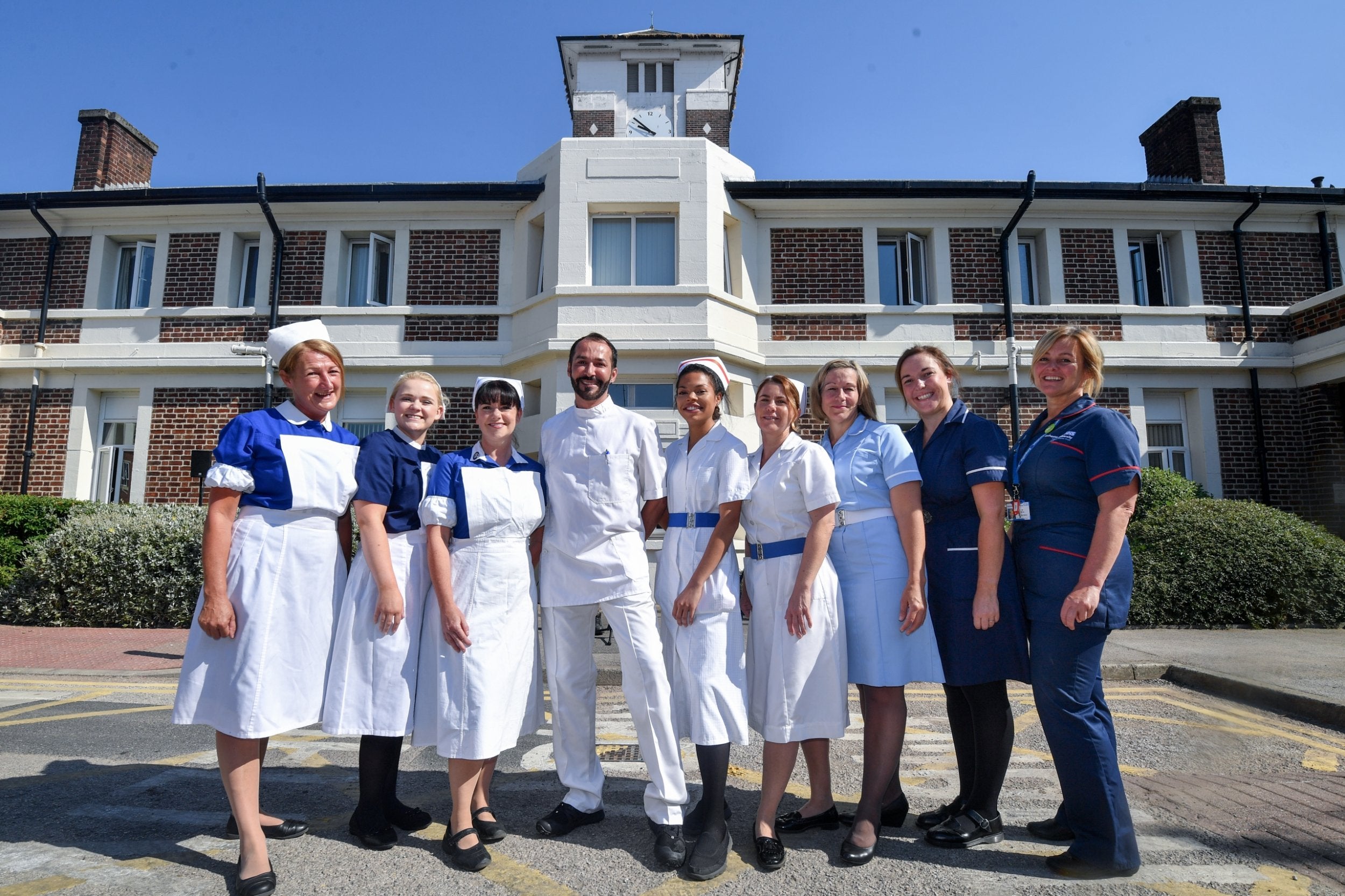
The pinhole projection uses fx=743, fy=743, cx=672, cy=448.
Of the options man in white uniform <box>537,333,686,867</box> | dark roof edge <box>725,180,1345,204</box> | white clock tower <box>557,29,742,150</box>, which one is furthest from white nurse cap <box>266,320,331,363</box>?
white clock tower <box>557,29,742,150</box>

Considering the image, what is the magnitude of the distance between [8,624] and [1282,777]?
552 inches

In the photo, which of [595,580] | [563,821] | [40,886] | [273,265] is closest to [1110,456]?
[595,580]

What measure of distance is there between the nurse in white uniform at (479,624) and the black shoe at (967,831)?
1.83m

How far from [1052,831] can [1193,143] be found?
17.1 meters

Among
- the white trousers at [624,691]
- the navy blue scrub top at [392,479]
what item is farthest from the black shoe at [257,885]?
the navy blue scrub top at [392,479]

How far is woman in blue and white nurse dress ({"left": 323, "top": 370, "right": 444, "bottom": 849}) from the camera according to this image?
3166 mm

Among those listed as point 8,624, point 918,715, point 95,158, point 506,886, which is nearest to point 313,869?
point 506,886

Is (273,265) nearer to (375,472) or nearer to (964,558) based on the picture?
(375,472)

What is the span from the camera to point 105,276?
1428cm

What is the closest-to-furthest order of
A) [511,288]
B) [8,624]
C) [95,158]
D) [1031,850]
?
1. [1031,850]
2. [8,624]
3. [511,288]
4. [95,158]

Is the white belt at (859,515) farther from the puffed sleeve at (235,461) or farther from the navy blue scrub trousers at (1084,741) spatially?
the puffed sleeve at (235,461)

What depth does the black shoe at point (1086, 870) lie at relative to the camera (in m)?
2.86

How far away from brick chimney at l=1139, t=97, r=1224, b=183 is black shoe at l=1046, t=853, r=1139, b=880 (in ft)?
54.7

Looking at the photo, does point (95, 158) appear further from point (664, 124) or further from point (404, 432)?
point (404, 432)
